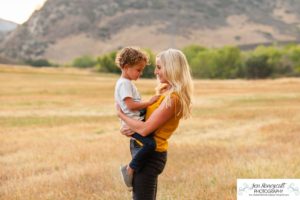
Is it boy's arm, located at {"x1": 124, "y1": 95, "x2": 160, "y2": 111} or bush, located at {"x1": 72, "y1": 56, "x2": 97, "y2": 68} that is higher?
boy's arm, located at {"x1": 124, "y1": 95, "x2": 160, "y2": 111}

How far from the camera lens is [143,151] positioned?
6184mm

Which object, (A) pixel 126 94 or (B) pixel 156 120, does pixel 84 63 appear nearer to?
(A) pixel 126 94

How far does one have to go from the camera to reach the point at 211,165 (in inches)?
470

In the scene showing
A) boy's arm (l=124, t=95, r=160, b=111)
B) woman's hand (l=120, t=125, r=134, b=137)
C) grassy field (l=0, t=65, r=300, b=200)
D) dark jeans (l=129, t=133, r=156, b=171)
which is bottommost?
grassy field (l=0, t=65, r=300, b=200)

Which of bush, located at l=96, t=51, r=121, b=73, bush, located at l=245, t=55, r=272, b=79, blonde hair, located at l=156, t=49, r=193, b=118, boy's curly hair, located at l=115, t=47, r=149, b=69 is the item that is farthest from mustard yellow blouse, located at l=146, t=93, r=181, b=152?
bush, located at l=96, t=51, r=121, b=73

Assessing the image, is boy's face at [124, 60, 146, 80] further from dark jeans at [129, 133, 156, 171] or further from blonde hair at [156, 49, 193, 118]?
dark jeans at [129, 133, 156, 171]

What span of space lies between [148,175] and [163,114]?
700 millimetres

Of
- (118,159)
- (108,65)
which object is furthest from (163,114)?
(108,65)

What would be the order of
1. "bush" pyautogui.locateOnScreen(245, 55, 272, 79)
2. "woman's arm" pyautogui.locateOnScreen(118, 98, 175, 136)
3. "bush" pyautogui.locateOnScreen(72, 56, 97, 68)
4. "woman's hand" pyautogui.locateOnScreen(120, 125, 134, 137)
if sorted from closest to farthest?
"woman's arm" pyautogui.locateOnScreen(118, 98, 175, 136) → "woman's hand" pyautogui.locateOnScreen(120, 125, 134, 137) → "bush" pyautogui.locateOnScreen(245, 55, 272, 79) → "bush" pyautogui.locateOnScreen(72, 56, 97, 68)

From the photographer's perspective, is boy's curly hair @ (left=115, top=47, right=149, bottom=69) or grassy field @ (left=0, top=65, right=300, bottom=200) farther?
grassy field @ (left=0, top=65, right=300, bottom=200)

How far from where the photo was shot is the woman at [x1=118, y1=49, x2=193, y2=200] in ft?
20.1

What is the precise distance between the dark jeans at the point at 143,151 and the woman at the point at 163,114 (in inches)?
2.1

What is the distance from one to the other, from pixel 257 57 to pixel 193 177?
346ft

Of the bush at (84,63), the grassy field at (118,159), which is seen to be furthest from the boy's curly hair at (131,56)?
the bush at (84,63)
